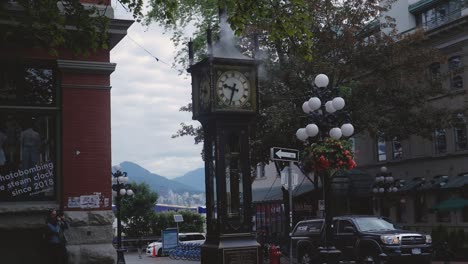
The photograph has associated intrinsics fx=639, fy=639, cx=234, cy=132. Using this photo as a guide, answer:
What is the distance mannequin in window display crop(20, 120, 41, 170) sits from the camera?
13336mm

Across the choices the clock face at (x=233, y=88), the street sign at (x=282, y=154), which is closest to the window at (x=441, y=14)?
the street sign at (x=282, y=154)

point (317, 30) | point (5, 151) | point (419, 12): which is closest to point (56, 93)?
point (5, 151)

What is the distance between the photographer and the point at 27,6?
1071cm

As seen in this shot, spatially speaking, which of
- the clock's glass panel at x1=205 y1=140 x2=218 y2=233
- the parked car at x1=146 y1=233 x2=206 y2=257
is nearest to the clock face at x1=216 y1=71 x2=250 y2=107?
the clock's glass panel at x1=205 y1=140 x2=218 y2=233

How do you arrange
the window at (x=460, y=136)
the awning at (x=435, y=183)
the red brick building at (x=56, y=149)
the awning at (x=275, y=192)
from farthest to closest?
the awning at (x=275, y=192), the awning at (x=435, y=183), the window at (x=460, y=136), the red brick building at (x=56, y=149)

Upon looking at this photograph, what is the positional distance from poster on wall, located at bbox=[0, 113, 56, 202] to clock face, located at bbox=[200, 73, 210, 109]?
3654 mm

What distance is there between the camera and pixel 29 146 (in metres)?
13.4

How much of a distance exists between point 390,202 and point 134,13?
24.4 metres

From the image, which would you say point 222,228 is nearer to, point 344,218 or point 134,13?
point 134,13

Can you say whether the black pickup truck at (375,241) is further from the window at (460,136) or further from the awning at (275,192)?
the awning at (275,192)

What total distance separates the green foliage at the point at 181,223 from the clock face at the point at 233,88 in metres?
41.7

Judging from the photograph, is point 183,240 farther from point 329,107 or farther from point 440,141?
point 329,107

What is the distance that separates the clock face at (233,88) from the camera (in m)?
11.6

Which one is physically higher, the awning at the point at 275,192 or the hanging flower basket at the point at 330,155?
the hanging flower basket at the point at 330,155
